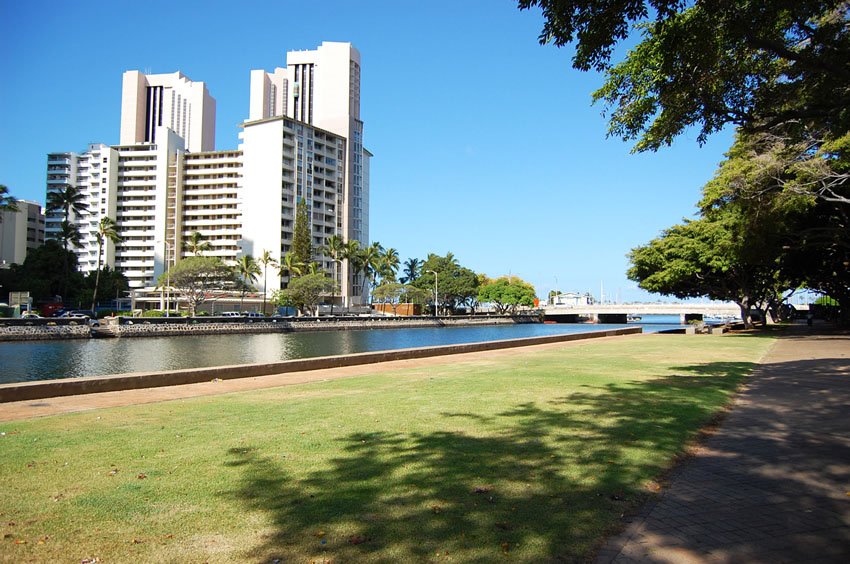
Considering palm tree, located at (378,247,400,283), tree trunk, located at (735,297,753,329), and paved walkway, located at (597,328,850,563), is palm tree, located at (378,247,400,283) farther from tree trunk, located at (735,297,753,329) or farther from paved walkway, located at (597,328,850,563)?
paved walkway, located at (597,328,850,563)

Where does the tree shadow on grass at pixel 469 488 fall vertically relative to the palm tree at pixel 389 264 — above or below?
below

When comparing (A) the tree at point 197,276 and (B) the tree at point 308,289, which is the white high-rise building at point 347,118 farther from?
(A) the tree at point 197,276

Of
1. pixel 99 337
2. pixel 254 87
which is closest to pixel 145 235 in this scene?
pixel 254 87

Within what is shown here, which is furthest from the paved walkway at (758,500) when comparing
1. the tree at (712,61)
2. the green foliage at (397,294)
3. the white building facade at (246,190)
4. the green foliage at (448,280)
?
the green foliage at (448,280)

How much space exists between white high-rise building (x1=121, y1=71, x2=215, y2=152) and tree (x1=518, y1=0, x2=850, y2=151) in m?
148

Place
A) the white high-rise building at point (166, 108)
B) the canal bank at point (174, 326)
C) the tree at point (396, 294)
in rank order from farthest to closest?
1. the white high-rise building at point (166, 108)
2. the tree at point (396, 294)
3. the canal bank at point (174, 326)

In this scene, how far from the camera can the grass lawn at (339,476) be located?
12.8 feet

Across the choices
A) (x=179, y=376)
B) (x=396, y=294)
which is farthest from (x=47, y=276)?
(x=179, y=376)

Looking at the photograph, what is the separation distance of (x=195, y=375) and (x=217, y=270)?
190ft

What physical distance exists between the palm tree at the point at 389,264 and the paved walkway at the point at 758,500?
10896cm

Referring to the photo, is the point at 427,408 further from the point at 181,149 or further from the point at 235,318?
the point at 181,149

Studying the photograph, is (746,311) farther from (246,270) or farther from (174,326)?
(246,270)

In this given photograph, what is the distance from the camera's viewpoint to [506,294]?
4744 inches

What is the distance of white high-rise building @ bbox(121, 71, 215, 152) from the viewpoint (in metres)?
140
